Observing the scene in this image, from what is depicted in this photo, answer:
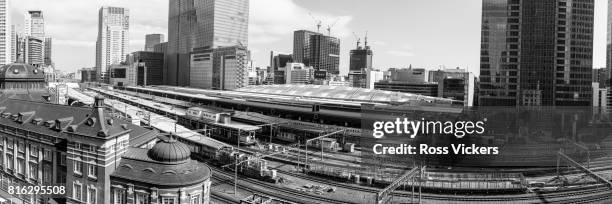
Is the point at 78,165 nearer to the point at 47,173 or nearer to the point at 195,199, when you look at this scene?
the point at 47,173

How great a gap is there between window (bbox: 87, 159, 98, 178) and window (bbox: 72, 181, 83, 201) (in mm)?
2496

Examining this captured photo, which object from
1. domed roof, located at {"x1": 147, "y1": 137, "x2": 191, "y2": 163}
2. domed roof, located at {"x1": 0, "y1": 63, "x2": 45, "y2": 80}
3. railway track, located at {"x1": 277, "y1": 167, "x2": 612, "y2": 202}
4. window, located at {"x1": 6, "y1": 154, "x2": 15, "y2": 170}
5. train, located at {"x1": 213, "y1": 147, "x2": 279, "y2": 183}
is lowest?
railway track, located at {"x1": 277, "y1": 167, "x2": 612, "y2": 202}

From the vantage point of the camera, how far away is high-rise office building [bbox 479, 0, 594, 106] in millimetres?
126938

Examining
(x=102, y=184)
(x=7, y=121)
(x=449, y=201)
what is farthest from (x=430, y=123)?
(x=7, y=121)

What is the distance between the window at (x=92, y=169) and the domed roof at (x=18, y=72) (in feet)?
168

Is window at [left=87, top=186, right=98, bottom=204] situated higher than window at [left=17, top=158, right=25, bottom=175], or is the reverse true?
window at [left=17, top=158, right=25, bottom=175]

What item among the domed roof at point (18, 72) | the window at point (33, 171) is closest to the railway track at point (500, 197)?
the window at point (33, 171)

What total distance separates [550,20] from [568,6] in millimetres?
6383

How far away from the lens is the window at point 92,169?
150 feet

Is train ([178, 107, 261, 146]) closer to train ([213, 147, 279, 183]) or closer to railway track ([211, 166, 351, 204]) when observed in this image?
train ([213, 147, 279, 183])

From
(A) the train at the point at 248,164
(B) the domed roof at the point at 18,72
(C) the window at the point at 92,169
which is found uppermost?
(B) the domed roof at the point at 18,72

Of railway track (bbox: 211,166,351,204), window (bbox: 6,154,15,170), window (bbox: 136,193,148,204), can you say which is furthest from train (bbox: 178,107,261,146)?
window (bbox: 136,193,148,204)

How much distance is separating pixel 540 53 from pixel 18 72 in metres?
131

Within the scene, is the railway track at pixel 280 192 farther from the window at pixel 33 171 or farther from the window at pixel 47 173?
the window at pixel 33 171
